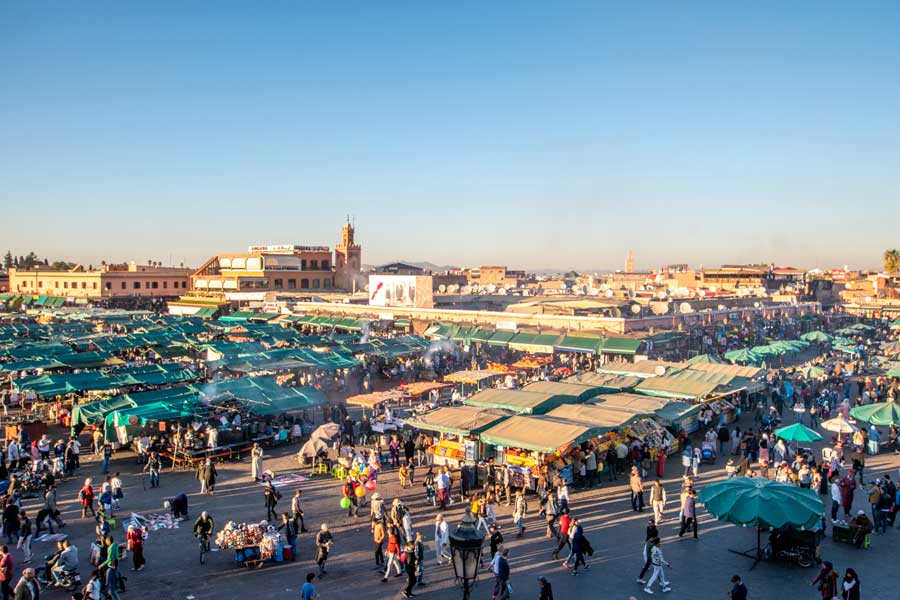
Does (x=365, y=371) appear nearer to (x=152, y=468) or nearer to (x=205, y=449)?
(x=205, y=449)

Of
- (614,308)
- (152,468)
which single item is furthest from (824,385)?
(152,468)

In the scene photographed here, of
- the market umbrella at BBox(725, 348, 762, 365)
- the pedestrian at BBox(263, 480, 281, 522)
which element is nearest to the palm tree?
the market umbrella at BBox(725, 348, 762, 365)

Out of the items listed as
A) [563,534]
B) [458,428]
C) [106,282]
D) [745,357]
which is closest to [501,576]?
[563,534]

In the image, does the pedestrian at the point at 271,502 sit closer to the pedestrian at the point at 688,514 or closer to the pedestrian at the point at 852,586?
the pedestrian at the point at 688,514

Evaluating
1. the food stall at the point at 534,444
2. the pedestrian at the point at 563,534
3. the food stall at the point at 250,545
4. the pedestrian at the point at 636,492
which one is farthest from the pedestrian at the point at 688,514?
the food stall at the point at 250,545

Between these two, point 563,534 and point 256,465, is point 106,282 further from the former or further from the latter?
point 563,534

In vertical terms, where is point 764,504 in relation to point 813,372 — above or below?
above

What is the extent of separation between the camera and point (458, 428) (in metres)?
16.7

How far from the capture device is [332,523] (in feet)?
46.2

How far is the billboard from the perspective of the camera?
48531mm

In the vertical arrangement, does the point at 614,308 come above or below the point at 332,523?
above

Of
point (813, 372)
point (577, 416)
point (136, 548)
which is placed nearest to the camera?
point (136, 548)

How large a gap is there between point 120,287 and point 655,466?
2916 inches

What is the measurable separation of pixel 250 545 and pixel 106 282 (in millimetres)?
73815
